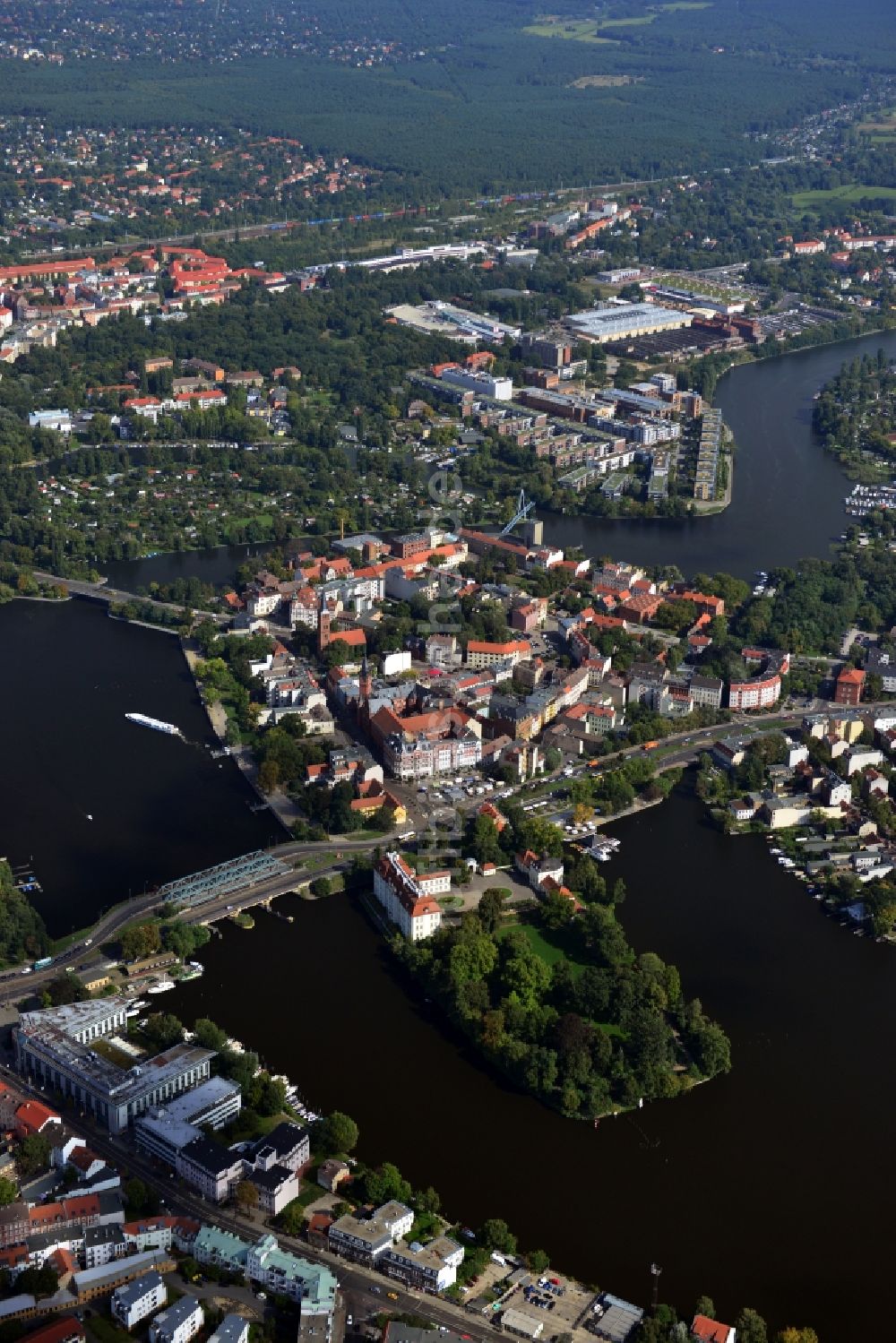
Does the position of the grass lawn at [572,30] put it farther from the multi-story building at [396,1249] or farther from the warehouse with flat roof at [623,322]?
the multi-story building at [396,1249]

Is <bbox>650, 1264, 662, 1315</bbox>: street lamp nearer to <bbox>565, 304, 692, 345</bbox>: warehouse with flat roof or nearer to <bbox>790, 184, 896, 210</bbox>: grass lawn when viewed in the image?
<bbox>565, 304, 692, 345</bbox>: warehouse with flat roof

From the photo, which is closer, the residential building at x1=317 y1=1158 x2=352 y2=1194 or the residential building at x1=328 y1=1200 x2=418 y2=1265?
the residential building at x1=328 y1=1200 x2=418 y2=1265

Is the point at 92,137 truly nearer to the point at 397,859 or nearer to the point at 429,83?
the point at 429,83

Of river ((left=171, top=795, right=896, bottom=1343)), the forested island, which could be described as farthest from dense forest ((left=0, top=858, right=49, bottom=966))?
the forested island

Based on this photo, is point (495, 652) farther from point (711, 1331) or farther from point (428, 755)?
point (711, 1331)

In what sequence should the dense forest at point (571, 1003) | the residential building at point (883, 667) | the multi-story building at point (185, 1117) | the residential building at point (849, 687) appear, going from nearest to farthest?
the multi-story building at point (185, 1117) < the dense forest at point (571, 1003) < the residential building at point (849, 687) < the residential building at point (883, 667)

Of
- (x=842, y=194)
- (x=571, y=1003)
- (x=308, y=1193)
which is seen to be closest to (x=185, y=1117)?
(x=308, y=1193)

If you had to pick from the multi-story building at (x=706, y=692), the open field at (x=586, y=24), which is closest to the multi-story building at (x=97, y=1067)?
the multi-story building at (x=706, y=692)
